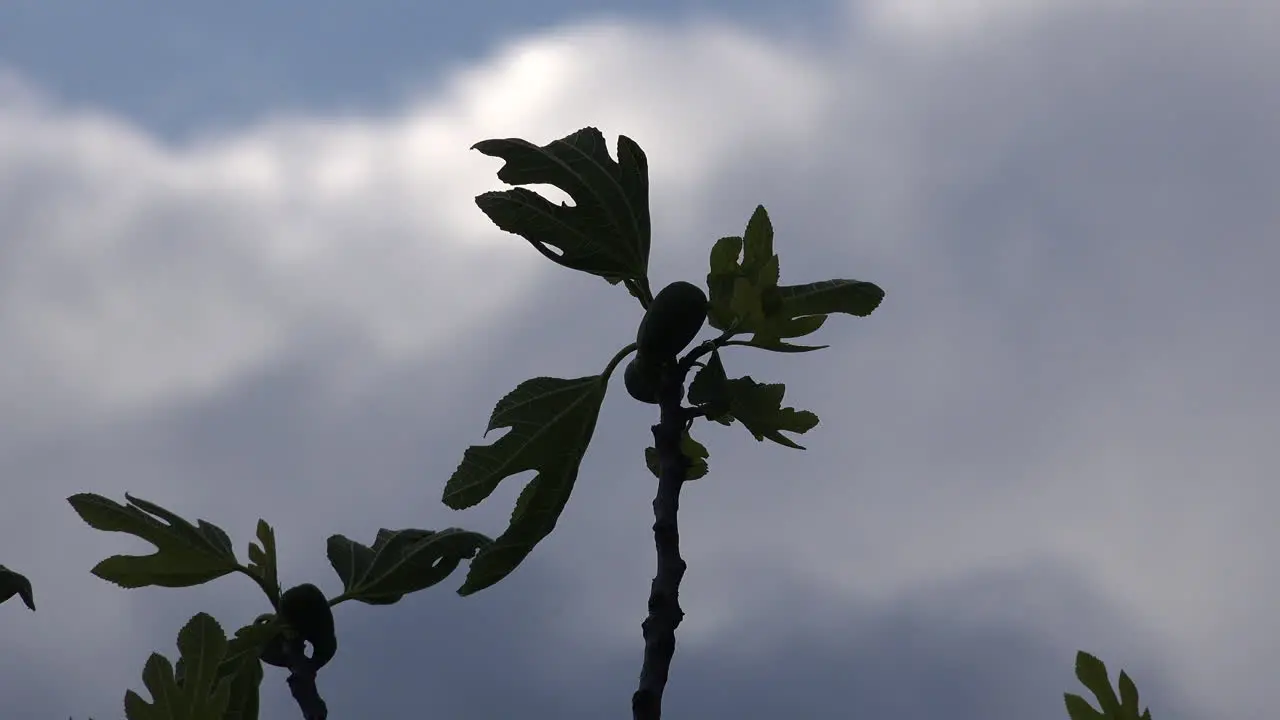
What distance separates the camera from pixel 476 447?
2871 millimetres

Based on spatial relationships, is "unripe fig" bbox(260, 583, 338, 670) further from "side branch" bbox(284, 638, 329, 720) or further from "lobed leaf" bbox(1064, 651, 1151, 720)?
"lobed leaf" bbox(1064, 651, 1151, 720)

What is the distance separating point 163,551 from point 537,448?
0.92 meters

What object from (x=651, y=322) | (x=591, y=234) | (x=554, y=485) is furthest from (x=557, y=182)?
(x=554, y=485)

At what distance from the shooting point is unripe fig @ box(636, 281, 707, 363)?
258 centimetres

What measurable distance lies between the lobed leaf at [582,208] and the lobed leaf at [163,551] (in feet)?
3.37

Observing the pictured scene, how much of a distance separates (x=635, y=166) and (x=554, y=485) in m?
0.75

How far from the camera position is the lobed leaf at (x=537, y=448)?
2.81 meters

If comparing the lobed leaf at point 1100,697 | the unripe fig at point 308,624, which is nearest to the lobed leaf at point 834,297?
the lobed leaf at point 1100,697

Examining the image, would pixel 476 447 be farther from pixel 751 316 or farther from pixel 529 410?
pixel 751 316

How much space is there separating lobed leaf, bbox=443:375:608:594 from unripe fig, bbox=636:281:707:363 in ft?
0.92

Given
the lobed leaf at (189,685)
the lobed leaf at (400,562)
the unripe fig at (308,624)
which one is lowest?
the lobed leaf at (189,685)

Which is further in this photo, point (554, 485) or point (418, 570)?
point (418, 570)

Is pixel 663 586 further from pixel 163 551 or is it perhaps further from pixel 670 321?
pixel 163 551

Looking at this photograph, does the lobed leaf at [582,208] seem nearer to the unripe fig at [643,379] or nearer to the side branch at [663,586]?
the unripe fig at [643,379]
